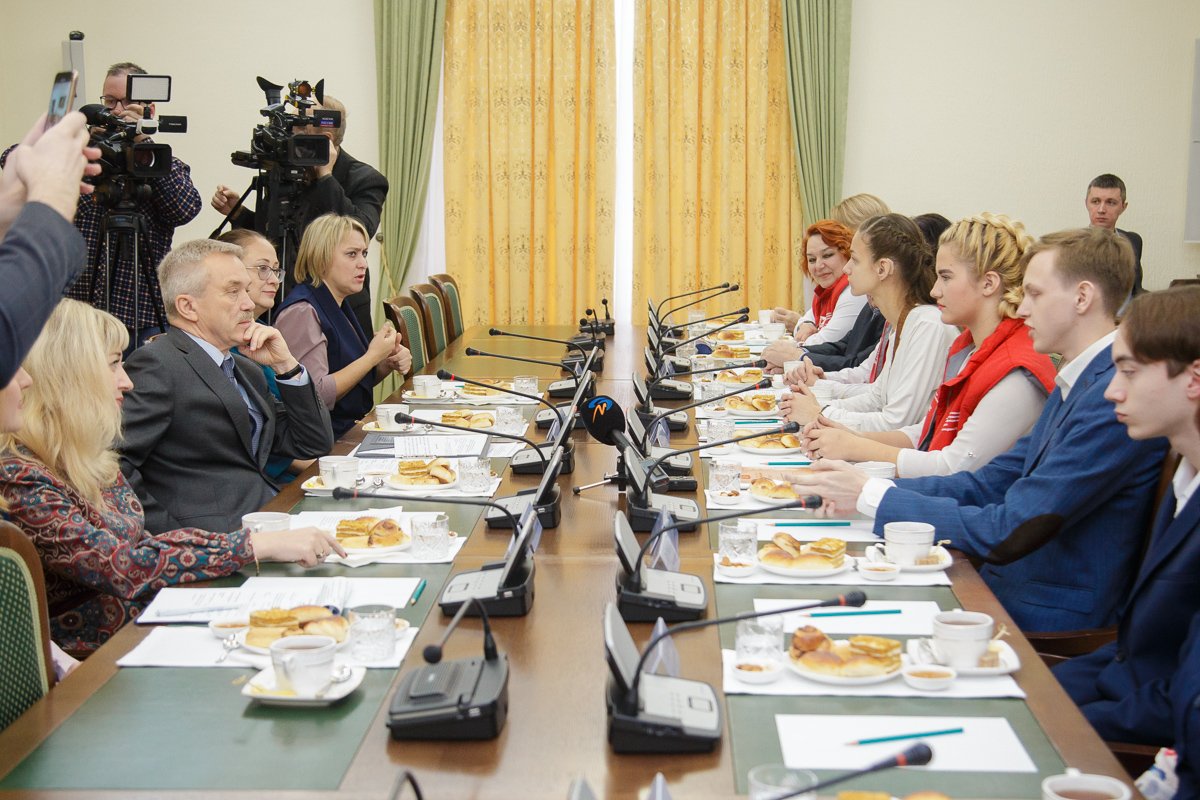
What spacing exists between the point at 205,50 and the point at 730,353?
4.15 m

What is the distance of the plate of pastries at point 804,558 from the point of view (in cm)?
216

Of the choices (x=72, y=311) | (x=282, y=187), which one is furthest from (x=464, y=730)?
(x=282, y=187)

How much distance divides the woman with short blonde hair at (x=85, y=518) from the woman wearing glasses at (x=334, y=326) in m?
1.81

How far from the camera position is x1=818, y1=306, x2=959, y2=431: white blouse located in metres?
3.67

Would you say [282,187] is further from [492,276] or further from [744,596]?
[744,596]

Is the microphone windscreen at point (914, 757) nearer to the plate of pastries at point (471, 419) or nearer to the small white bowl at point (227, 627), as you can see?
the small white bowl at point (227, 627)

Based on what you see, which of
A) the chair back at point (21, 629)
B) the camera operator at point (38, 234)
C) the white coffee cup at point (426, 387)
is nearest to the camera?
the camera operator at point (38, 234)

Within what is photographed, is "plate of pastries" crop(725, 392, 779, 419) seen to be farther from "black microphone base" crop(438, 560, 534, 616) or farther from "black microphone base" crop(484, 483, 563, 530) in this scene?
"black microphone base" crop(438, 560, 534, 616)

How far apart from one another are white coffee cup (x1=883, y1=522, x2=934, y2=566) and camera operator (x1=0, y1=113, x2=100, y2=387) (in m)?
1.41

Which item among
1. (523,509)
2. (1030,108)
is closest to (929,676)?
(523,509)

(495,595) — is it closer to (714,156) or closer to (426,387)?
(426,387)

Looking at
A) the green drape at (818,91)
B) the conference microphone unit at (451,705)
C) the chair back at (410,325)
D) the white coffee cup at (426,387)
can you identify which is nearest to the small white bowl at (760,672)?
the conference microphone unit at (451,705)

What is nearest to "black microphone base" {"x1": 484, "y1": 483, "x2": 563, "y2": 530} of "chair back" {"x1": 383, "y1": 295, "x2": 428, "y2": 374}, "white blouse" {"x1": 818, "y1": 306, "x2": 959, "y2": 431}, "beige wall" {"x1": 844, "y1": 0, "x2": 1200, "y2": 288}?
"white blouse" {"x1": 818, "y1": 306, "x2": 959, "y2": 431}

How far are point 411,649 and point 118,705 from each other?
0.41 meters
